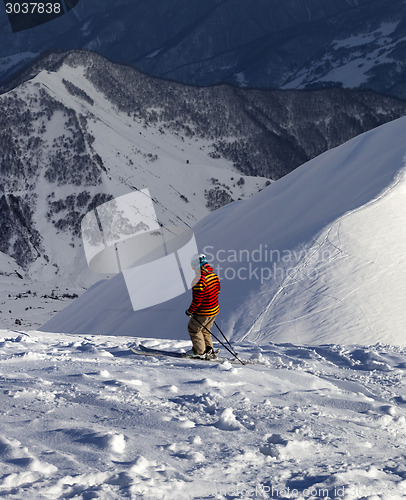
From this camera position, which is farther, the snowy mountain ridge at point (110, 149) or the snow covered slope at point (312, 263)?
the snowy mountain ridge at point (110, 149)

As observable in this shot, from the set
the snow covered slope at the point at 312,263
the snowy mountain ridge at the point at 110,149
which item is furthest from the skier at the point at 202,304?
the snowy mountain ridge at the point at 110,149

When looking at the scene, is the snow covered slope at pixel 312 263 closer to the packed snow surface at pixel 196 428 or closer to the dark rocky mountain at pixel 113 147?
the packed snow surface at pixel 196 428

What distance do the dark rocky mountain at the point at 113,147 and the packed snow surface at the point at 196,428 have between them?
125 ft

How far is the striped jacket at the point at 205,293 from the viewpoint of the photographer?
8023 mm

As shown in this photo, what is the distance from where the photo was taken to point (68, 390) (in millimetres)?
6555

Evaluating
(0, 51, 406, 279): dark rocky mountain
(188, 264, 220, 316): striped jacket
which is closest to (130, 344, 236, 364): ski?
(188, 264, 220, 316): striped jacket

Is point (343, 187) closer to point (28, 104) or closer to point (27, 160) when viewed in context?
point (27, 160)

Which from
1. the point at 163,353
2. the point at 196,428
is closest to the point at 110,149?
the point at 163,353

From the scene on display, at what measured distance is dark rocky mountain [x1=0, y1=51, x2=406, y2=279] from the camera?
5091 cm

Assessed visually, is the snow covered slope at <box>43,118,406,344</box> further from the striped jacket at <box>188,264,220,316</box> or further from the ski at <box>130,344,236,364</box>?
the striped jacket at <box>188,264,220,316</box>

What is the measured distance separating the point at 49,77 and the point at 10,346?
61073 mm

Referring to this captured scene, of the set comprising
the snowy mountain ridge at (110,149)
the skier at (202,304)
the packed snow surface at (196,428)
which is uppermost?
the snowy mountain ridge at (110,149)

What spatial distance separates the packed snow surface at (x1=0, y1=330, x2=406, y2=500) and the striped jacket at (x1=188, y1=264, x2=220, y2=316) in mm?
666

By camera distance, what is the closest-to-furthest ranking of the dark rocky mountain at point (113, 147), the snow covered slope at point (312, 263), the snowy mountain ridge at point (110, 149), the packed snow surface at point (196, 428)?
1. the packed snow surface at point (196, 428)
2. the snow covered slope at point (312, 263)
3. the snowy mountain ridge at point (110, 149)
4. the dark rocky mountain at point (113, 147)
